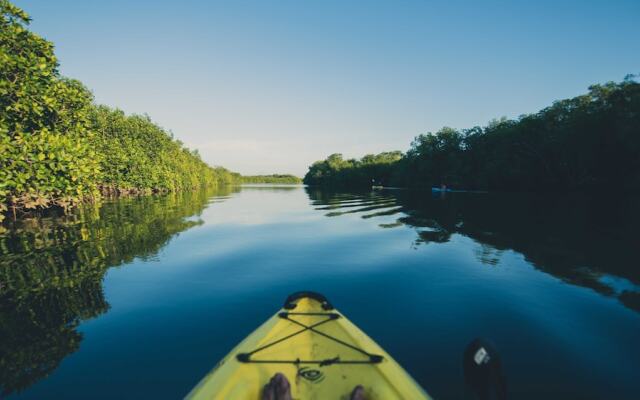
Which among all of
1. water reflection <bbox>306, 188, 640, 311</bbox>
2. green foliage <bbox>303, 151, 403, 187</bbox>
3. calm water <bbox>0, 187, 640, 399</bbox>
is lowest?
water reflection <bbox>306, 188, 640, 311</bbox>

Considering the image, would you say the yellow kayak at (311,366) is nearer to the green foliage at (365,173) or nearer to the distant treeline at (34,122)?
the distant treeline at (34,122)

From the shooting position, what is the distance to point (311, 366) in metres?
4.01

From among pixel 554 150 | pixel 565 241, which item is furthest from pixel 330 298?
pixel 554 150

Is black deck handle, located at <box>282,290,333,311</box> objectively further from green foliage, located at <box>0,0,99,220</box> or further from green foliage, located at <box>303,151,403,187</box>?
green foliage, located at <box>303,151,403,187</box>

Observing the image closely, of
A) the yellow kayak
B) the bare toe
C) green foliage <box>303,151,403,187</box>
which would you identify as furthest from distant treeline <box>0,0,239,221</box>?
green foliage <box>303,151,403,187</box>

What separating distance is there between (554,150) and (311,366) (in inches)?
2483

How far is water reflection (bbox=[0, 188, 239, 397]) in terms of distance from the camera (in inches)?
201

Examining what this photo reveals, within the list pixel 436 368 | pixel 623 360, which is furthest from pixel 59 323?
pixel 623 360

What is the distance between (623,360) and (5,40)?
27734mm

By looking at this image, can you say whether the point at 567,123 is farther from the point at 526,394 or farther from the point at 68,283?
the point at 68,283

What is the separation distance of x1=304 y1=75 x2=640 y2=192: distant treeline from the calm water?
39.8 meters

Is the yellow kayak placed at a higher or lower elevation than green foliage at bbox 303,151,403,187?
lower

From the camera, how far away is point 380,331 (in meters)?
6.02

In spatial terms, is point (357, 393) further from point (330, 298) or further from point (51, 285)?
point (51, 285)
